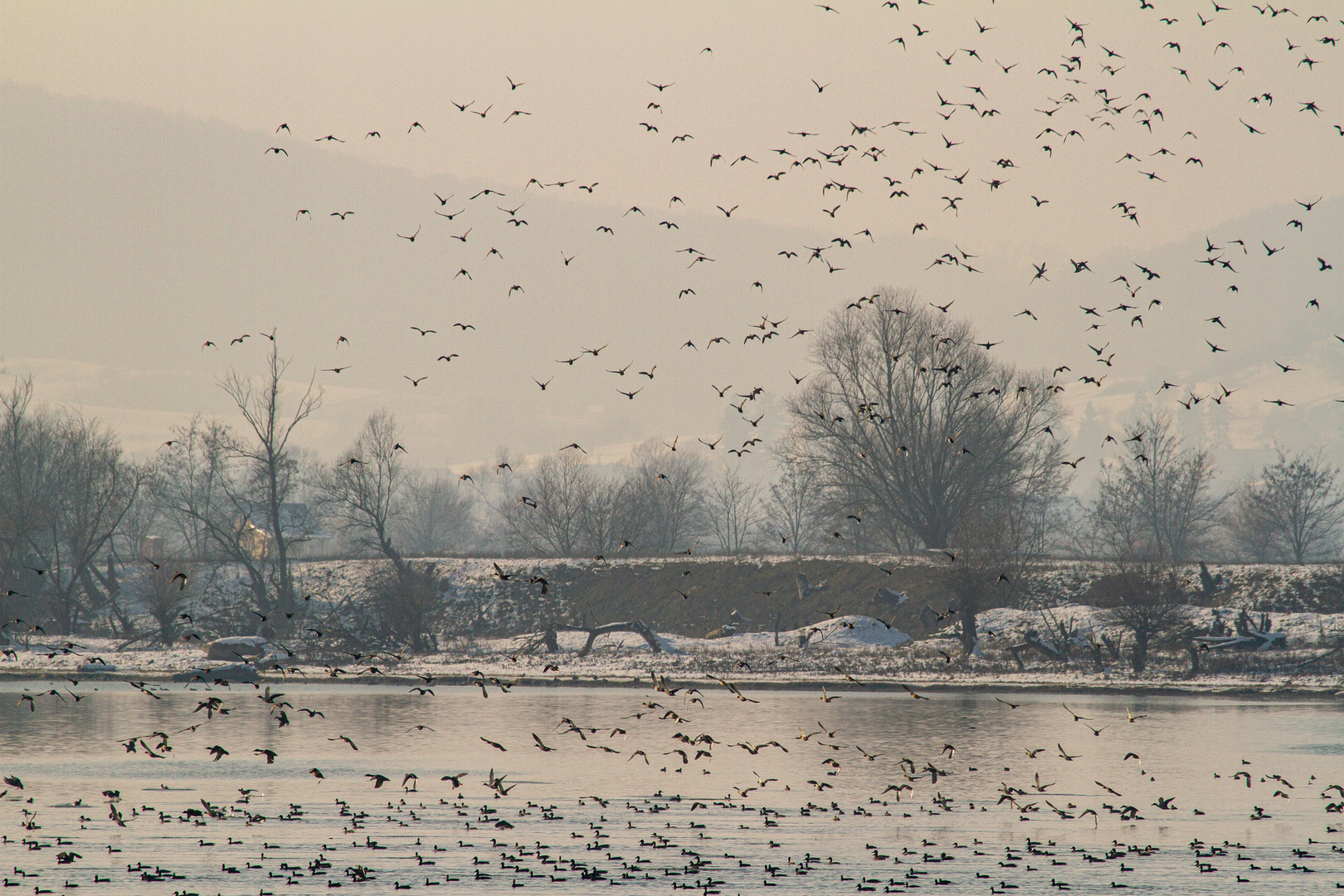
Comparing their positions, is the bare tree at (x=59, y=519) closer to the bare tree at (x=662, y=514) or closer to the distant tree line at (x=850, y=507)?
the distant tree line at (x=850, y=507)

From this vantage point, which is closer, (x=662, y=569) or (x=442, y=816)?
(x=442, y=816)

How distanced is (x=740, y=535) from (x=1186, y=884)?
6141 inches

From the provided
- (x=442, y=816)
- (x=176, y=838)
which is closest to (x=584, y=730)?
(x=442, y=816)

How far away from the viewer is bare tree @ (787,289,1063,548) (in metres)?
70.2

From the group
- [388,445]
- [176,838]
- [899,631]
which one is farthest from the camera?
[388,445]

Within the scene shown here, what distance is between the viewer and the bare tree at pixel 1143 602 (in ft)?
153

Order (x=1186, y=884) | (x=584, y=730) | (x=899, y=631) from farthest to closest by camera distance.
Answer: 1. (x=899, y=631)
2. (x=584, y=730)
3. (x=1186, y=884)

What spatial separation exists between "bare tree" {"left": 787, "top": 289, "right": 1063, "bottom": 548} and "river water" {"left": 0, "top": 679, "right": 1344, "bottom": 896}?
3234 centimetres

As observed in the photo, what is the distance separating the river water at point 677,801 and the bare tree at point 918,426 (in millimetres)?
32342

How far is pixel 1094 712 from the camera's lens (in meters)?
37.1

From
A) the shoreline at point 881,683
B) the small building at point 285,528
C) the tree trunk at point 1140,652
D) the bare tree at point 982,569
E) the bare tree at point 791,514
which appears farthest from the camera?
the bare tree at point 791,514

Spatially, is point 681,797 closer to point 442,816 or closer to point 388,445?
point 442,816

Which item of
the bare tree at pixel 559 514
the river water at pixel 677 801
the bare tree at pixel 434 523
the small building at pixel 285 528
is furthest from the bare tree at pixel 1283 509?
the bare tree at pixel 434 523

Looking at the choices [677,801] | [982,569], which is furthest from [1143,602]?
[677,801]
